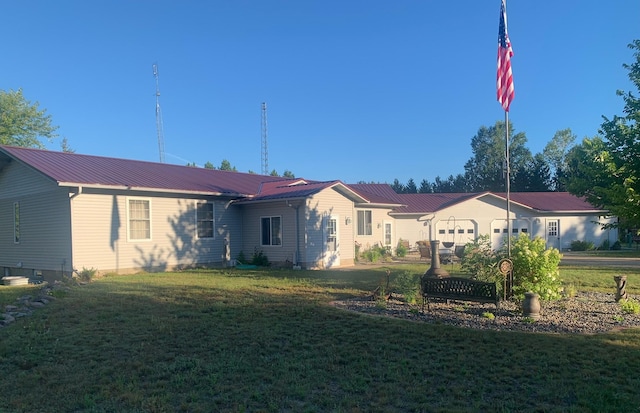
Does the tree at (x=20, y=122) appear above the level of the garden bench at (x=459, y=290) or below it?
above

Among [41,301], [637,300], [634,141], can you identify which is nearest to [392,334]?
[637,300]

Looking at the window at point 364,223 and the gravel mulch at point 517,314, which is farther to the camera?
the window at point 364,223

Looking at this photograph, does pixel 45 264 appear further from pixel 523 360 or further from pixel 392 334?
pixel 523 360

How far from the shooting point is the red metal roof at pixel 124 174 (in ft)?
49.2

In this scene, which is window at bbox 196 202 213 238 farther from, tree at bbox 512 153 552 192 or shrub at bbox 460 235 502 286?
tree at bbox 512 153 552 192

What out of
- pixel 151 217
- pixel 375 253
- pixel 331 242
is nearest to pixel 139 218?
pixel 151 217

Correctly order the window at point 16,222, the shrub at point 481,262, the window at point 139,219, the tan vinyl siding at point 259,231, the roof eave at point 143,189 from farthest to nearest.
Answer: the tan vinyl siding at point 259,231, the window at point 16,222, the window at point 139,219, the roof eave at point 143,189, the shrub at point 481,262

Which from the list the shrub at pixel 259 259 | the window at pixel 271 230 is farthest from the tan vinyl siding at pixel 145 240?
the window at pixel 271 230

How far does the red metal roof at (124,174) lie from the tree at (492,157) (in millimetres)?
45021

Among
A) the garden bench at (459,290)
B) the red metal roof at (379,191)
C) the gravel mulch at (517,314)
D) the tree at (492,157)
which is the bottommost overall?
the gravel mulch at (517,314)

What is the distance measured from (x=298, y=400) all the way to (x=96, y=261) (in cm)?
1252

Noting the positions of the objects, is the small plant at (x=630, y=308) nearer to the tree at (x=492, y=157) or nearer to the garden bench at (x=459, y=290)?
the garden bench at (x=459, y=290)

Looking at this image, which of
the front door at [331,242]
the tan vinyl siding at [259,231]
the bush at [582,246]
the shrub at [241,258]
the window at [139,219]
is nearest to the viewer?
the window at [139,219]

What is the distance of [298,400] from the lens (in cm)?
474
